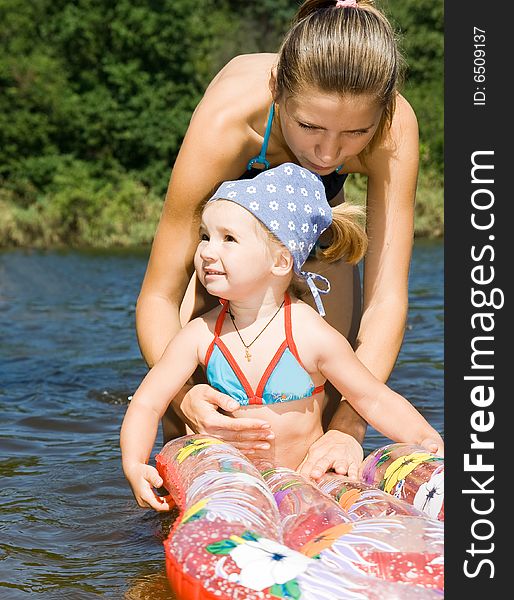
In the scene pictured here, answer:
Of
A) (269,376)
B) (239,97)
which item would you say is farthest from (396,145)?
(269,376)

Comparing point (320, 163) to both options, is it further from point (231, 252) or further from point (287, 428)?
point (287, 428)

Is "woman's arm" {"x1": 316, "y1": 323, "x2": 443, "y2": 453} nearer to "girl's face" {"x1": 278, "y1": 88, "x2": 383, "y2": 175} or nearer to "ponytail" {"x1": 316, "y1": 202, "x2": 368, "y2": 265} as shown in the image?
"ponytail" {"x1": 316, "y1": 202, "x2": 368, "y2": 265}

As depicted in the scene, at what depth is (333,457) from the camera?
329 cm

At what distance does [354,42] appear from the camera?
10.9 feet

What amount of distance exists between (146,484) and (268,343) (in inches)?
23.1

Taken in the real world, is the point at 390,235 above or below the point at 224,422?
above

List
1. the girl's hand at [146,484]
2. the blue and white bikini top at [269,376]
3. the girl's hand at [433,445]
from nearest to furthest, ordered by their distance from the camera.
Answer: the girl's hand at [146,484] < the girl's hand at [433,445] < the blue and white bikini top at [269,376]

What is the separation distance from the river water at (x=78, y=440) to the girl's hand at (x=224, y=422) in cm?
43

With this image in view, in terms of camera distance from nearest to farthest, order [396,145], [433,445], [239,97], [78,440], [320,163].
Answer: [433,445] < [320,163] < [239,97] < [396,145] < [78,440]

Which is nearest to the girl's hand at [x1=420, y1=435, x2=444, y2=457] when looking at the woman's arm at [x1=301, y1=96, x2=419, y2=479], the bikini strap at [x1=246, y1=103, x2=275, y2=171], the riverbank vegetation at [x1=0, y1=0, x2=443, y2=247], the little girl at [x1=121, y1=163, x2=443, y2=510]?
the little girl at [x1=121, y1=163, x2=443, y2=510]

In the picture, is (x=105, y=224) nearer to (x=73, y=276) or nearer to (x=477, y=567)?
(x=73, y=276)

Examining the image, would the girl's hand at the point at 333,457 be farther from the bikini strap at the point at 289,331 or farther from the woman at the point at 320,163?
the bikini strap at the point at 289,331

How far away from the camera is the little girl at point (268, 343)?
3.24m

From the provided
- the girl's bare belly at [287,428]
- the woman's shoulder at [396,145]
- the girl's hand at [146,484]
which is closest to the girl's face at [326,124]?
the woman's shoulder at [396,145]
